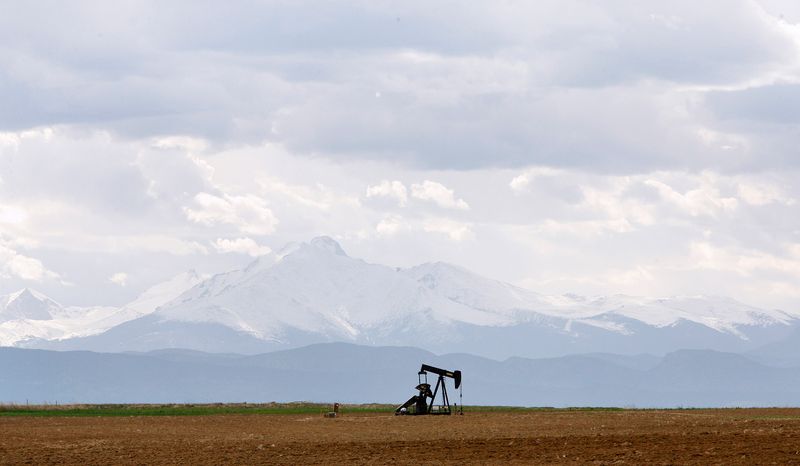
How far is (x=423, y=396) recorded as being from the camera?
4296 inches

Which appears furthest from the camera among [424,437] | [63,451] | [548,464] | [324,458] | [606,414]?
[606,414]

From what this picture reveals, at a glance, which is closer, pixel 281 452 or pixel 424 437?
pixel 281 452

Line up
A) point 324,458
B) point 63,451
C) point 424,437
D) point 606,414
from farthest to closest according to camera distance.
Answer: point 606,414 < point 424,437 < point 63,451 < point 324,458

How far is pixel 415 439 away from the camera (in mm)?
77312

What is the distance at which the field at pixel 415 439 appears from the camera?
66375 mm

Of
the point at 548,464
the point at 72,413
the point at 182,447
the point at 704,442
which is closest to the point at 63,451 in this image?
the point at 182,447

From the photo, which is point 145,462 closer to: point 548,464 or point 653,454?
point 548,464

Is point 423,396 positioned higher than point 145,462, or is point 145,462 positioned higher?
point 423,396

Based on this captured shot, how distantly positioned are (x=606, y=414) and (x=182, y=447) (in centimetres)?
3911

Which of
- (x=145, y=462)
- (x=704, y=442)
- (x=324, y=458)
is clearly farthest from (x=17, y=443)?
(x=704, y=442)

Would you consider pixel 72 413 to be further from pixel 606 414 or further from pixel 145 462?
pixel 145 462

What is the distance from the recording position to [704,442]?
227 feet

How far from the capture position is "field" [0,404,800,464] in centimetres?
6638

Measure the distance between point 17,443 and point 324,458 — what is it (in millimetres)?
20795
